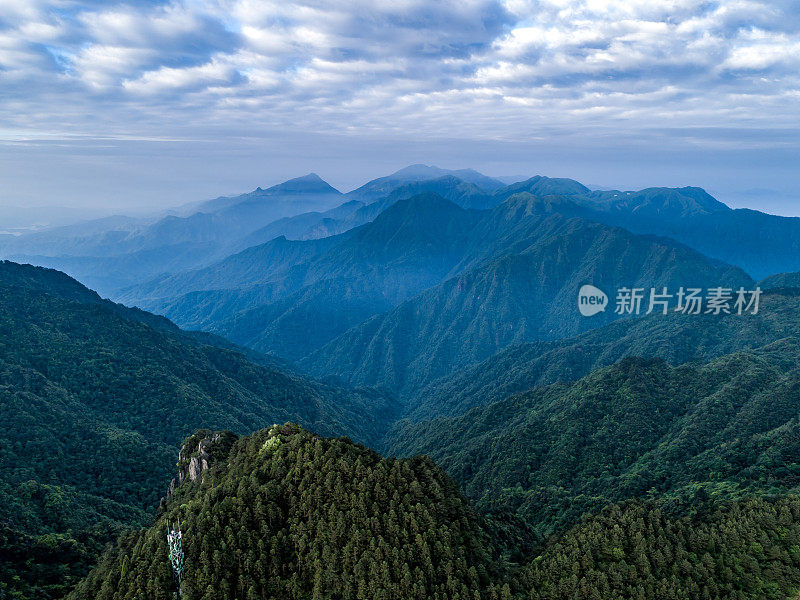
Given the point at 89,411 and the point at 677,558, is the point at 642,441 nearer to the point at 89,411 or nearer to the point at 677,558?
the point at 677,558

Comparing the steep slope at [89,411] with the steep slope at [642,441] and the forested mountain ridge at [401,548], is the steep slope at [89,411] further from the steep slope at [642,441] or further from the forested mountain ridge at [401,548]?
the steep slope at [642,441]

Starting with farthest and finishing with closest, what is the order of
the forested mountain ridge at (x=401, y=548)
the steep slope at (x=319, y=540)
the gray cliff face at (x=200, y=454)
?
the gray cliff face at (x=200, y=454), the forested mountain ridge at (x=401, y=548), the steep slope at (x=319, y=540)

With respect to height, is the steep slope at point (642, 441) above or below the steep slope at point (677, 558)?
below

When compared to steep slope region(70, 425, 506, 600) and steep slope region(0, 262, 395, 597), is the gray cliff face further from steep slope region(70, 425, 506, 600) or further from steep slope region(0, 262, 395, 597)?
steep slope region(70, 425, 506, 600)

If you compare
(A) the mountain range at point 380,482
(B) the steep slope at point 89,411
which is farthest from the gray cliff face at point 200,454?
(B) the steep slope at point 89,411

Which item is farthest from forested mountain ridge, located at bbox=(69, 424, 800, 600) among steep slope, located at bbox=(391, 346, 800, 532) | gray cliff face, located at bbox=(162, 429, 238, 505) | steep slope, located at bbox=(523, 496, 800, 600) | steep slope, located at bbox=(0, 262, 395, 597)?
steep slope, located at bbox=(0, 262, 395, 597)

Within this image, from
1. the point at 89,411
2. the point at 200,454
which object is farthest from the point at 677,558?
the point at 89,411
